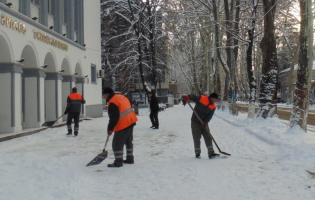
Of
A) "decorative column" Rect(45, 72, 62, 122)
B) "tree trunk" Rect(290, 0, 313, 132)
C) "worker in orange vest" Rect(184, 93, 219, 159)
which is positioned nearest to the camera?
"worker in orange vest" Rect(184, 93, 219, 159)

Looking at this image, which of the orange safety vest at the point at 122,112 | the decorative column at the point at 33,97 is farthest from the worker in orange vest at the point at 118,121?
the decorative column at the point at 33,97

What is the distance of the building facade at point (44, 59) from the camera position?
39.6 feet

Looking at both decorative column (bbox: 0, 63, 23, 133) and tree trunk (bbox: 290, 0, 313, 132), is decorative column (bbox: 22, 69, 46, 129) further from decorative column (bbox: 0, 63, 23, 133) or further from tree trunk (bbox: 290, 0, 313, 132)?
tree trunk (bbox: 290, 0, 313, 132)

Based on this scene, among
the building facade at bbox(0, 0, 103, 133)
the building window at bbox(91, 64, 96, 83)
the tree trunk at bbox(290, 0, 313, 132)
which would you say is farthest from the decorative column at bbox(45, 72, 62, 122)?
the tree trunk at bbox(290, 0, 313, 132)

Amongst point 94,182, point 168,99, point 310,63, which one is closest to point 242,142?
point 310,63

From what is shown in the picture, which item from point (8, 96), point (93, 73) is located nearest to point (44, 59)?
point (8, 96)

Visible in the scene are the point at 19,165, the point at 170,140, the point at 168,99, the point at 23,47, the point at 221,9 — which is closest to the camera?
the point at 19,165

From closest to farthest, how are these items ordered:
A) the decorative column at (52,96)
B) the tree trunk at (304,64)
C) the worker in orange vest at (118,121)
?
1. the worker in orange vest at (118,121)
2. the tree trunk at (304,64)
3. the decorative column at (52,96)

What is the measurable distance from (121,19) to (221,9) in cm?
917

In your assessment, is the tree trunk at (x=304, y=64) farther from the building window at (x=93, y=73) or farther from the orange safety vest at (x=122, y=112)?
the building window at (x=93, y=73)

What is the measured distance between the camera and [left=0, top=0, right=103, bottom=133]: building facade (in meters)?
12.1

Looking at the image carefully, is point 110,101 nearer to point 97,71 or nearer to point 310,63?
point 310,63

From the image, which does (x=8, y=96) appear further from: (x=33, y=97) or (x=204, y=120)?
(x=204, y=120)

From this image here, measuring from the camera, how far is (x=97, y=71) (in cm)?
2572
